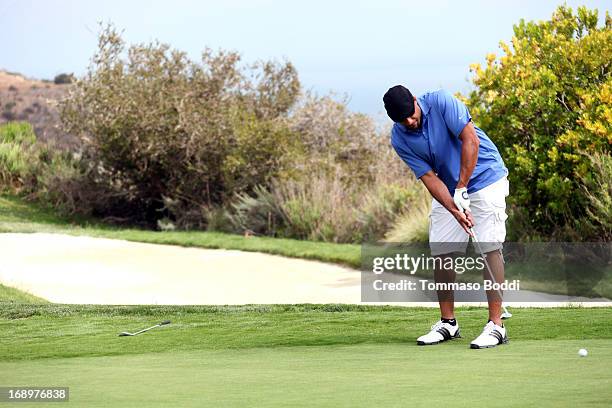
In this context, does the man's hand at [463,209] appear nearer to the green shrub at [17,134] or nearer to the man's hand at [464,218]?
the man's hand at [464,218]

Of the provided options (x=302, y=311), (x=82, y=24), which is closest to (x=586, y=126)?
(x=302, y=311)

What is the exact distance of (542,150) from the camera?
12531mm

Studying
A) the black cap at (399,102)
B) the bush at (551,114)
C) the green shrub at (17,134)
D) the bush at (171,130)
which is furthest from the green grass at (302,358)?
the green shrub at (17,134)

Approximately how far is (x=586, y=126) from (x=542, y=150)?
27.3 inches

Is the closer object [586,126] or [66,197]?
[586,126]

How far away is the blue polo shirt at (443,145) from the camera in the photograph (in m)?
7.42

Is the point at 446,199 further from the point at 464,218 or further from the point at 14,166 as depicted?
the point at 14,166

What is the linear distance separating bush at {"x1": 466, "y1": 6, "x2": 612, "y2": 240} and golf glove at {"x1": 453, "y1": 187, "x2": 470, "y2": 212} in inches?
196

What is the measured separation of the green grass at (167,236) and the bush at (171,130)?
107 centimetres

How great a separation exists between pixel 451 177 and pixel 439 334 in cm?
106

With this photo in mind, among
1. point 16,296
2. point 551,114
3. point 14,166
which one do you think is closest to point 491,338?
point 551,114

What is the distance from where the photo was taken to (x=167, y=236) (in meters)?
17.6

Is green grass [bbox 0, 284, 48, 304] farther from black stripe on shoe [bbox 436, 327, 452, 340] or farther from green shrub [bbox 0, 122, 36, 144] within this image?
green shrub [bbox 0, 122, 36, 144]

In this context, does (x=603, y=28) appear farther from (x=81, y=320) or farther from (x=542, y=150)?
(x=81, y=320)
